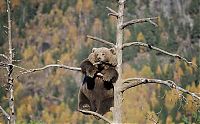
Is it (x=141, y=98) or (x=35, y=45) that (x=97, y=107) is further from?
(x=35, y=45)

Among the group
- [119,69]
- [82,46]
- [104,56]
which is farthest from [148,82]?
[82,46]

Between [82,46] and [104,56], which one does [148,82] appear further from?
[82,46]

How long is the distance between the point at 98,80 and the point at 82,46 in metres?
159

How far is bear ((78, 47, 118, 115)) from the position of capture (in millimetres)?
4820

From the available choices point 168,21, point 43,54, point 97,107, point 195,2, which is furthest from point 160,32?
point 97,107

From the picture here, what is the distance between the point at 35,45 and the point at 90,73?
169m

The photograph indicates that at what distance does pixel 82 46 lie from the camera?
163m

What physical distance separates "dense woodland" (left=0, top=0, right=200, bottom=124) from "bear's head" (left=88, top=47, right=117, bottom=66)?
11014 cm

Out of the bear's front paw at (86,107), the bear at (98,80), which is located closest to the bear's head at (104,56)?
the bear at (98,80)

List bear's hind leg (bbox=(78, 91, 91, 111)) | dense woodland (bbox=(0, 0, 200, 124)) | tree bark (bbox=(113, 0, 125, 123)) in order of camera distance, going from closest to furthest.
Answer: tree bark (bbox=(113, 0, 125, 123)) → bear's hind leg (bbox=(78, 91, 91, 111)) → dense woodland (bbox=(0, 0, 200, 124))

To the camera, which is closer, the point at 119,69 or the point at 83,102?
the point at 119,69

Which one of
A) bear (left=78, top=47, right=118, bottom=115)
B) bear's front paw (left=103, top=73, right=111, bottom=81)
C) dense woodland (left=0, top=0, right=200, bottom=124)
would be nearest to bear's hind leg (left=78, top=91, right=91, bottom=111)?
bear (left=78, top=47, right=118, bottom=115)

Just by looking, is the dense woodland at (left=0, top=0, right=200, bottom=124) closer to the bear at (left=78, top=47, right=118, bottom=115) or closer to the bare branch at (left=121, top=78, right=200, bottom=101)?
the bear at (left=78, top=47, right=118, bottom=115)

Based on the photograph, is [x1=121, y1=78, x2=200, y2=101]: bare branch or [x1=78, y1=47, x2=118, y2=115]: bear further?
[x1=78, y1=47, x2=118, y2=115]: bear
